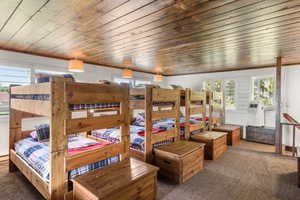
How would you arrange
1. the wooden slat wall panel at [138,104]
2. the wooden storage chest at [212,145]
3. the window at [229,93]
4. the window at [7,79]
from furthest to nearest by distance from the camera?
the window at [229,93]
the window at [7,79]
the wooden storage chest at [212,145]
the wooden slat wall panel at [138,104]

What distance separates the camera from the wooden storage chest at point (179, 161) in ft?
7.96

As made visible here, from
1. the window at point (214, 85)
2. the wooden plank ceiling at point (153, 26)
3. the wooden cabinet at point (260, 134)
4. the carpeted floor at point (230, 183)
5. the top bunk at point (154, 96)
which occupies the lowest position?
the carpeted floor at point (230, 183)

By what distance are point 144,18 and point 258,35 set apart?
1896mm

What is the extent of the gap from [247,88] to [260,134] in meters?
1.55

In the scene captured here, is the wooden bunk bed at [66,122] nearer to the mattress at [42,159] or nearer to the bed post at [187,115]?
the mattress at [42,159]

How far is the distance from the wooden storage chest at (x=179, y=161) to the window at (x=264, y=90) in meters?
3.71

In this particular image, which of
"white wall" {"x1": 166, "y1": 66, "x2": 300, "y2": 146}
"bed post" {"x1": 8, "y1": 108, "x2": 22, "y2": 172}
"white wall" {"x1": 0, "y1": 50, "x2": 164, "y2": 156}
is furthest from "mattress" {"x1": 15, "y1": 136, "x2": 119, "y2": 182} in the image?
"white wall" {"x1": 166, "y1": 66, "x2": 300, "y2": 146}

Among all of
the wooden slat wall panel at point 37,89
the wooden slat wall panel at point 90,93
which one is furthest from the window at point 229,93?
the wooden slat wall panel at point 37,89

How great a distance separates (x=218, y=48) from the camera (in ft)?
10.7

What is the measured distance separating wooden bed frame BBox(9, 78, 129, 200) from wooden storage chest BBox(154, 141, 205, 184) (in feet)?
2.37

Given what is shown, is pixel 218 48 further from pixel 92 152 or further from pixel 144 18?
pixel 92 152

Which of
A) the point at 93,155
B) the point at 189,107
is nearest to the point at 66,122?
the point at 93,155

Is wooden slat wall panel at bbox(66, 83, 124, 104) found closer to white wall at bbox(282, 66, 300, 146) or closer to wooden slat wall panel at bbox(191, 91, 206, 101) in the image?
wooden slat wall panel at bbox(191, 91, 206, 101)

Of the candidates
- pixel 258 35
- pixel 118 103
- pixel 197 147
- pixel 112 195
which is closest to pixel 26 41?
pixel 118 103
